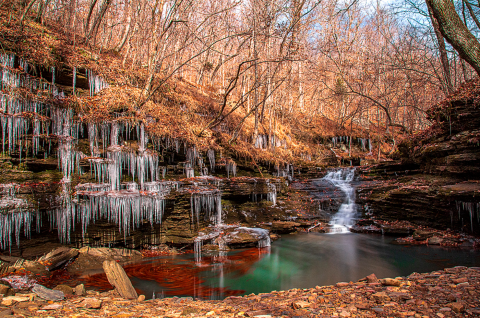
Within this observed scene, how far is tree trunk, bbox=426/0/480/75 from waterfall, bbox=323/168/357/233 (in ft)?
26.5

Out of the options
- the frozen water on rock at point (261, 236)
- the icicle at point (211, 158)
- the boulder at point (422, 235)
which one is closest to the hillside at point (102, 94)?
the icicle at point (211, 158)

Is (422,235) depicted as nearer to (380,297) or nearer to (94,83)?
(380,297)

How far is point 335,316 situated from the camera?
274 cm

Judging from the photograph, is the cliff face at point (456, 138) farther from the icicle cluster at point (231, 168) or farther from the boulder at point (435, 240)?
the icicle cluster at point (231, 168)

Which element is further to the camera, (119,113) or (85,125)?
(119,113)

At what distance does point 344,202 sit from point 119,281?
35.3ft

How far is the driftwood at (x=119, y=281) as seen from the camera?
455cm

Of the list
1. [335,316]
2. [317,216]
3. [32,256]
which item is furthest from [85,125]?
[317,216]

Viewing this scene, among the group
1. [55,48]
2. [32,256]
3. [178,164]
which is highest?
[55,48]

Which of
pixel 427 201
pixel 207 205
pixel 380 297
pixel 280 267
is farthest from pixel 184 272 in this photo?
pixel 427 201

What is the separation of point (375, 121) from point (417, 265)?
23.0m

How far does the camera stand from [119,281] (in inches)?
191

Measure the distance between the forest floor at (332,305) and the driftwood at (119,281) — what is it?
69 centimetres

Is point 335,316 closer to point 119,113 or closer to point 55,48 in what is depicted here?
point 119,113
